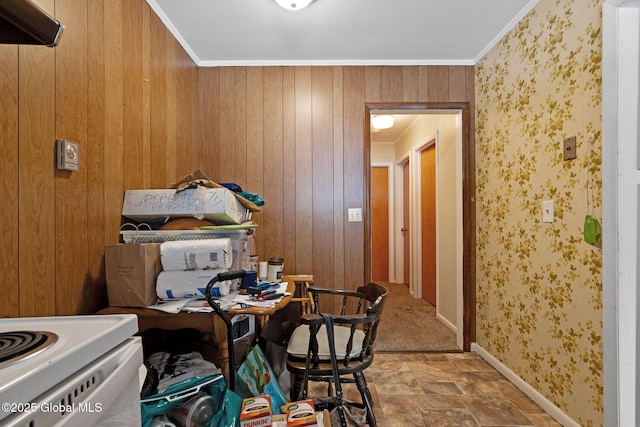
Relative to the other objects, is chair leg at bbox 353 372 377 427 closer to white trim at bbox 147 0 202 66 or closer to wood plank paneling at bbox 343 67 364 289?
wood plank paneling at bbox 343 67 364 289

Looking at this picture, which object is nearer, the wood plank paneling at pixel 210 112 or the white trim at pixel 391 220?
the wood plank paneling at pixel 210 112

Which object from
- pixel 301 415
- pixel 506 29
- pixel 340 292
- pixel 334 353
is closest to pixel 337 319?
pixel 334 353

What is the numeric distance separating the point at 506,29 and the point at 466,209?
1337 mm

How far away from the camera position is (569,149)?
5.48ft

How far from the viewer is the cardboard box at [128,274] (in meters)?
1.39

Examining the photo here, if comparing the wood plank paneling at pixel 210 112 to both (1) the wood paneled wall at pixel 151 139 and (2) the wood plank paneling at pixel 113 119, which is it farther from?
(2) the wood plank paneling at pixel 113 119

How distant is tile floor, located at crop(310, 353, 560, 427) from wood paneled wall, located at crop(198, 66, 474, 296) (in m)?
0.76

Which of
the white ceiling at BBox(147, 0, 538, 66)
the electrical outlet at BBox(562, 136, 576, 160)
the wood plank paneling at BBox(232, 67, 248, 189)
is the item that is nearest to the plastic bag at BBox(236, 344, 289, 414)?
the wood plank paneling at BBox(232, 67, 248, 189)

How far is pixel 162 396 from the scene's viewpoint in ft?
3.88

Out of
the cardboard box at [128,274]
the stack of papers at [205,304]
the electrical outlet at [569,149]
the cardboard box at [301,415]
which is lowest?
the cardboard box at [301,415]

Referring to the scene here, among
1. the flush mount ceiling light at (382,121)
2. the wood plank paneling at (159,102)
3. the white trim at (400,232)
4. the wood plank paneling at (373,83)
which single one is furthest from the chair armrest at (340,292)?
the white trim at (400,232)

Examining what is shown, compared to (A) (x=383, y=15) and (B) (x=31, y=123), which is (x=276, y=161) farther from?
(B) (x=31, y=123)

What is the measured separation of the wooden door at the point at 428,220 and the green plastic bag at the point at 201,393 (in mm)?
3162

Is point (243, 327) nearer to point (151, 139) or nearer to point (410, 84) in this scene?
point (151, 139)
